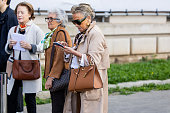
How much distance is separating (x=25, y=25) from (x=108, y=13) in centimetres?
526

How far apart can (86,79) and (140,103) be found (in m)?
2.72

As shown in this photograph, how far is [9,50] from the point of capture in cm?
474

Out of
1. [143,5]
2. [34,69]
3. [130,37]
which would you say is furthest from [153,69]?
[34,69]

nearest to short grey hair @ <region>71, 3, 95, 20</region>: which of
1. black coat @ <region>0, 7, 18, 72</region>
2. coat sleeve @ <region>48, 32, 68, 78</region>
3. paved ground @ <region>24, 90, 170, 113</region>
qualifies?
coat sleeve @ <region>48, 32, 68, 78</region>

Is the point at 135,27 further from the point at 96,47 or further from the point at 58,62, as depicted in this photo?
the point at 96,47

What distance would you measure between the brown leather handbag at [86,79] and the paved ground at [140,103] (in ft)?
6.85

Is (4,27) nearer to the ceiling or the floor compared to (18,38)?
nearer to the ceiling

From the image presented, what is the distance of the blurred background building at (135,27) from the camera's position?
977cm

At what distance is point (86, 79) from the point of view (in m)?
3.87

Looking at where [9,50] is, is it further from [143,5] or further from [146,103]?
[143,5]

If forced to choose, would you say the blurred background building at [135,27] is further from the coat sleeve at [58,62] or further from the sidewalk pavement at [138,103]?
the coat sleeve at [58,62]

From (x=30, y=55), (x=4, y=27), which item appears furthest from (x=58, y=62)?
(x=4, y=27)

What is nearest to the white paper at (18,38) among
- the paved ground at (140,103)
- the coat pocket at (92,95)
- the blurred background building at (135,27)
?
the coat pocket at (92,95)

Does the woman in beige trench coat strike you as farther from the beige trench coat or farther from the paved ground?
the paved ground
